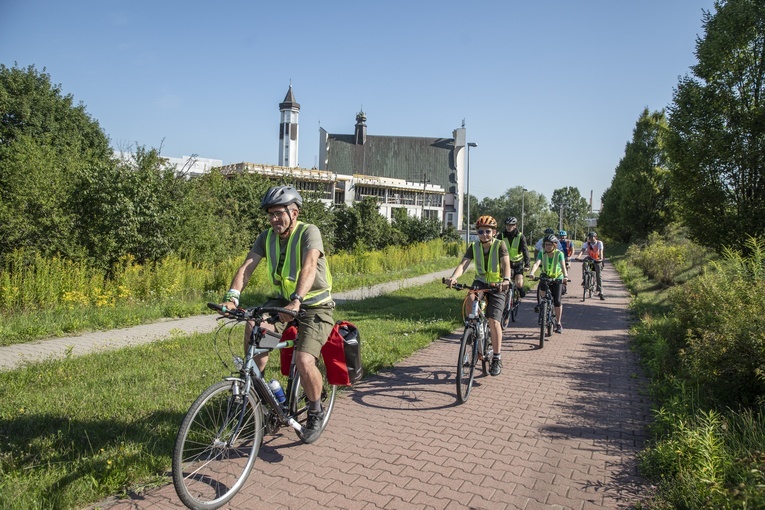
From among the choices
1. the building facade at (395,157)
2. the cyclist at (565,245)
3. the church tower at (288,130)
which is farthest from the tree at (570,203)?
the cyclist at (565,245)

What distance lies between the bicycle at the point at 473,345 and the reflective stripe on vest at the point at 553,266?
342 centimetres

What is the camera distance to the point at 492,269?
707 centimetres

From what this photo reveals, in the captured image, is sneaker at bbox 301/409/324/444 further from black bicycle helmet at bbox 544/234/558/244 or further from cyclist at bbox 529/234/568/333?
black bicycle helmet at bbox 544/234/558/244

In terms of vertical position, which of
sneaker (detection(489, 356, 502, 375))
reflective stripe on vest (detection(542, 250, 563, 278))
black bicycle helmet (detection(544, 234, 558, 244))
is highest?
black bicycle helmet (detection(544, 234, 558, 244))

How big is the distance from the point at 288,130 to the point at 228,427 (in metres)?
115

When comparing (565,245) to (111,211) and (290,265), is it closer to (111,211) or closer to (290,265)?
(111,211)

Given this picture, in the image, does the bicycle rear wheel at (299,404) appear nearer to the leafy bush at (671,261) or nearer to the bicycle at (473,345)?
the bicycle at (473,345)

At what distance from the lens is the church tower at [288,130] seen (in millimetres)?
114500

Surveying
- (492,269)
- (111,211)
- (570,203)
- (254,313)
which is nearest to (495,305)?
(492,269)

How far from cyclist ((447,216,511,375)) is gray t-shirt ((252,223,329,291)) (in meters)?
2.78

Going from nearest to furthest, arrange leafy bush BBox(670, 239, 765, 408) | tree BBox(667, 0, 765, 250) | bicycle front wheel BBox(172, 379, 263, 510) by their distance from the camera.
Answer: bicycle front wheel BBox(172, 379, 263, 510) < leafy bush BBox(670, 239, 765, 408) < tree BBox(667, 0, 765, 250)

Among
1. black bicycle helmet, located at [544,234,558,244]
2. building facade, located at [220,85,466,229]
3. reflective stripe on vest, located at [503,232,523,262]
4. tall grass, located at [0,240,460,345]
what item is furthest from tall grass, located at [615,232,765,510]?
building facade, located at [220,85,466,229]

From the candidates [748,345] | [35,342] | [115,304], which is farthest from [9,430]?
[115,304]

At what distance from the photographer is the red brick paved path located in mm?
3701
